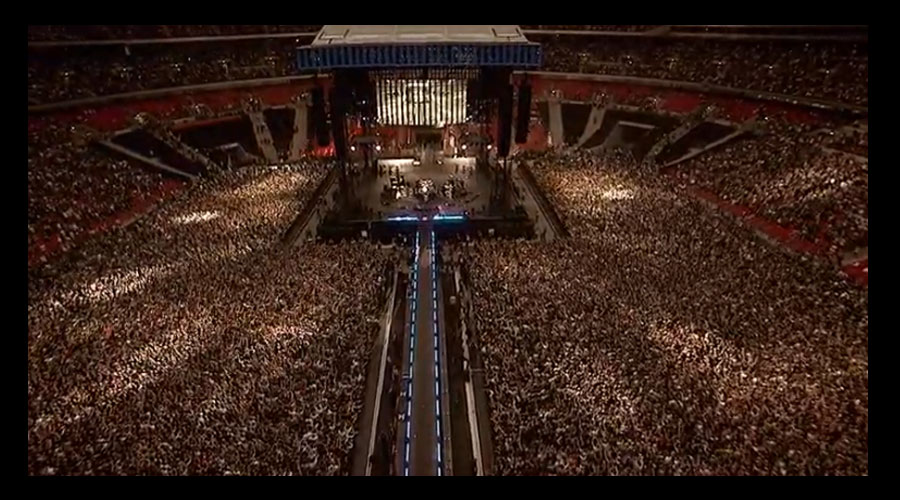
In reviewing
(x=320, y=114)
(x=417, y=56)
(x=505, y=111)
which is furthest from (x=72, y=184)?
(x=505, y=111)

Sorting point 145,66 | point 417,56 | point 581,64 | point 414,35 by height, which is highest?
point 581,64

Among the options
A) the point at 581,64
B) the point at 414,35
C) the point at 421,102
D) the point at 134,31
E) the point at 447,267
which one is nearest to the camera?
the point at 447,267

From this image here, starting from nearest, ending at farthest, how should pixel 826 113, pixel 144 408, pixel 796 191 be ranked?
1. pixel 144 408
2. pixel 796 191
3. pixel 826 113

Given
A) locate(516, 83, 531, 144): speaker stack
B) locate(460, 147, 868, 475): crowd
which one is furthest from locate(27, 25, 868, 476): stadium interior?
locate(516, 83, 531, 144): speaker stack

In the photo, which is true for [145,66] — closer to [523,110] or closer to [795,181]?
[523,110]

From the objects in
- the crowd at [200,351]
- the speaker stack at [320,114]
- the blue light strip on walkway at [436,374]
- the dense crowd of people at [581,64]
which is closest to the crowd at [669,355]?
the blue light strip on walkway at [436,374]

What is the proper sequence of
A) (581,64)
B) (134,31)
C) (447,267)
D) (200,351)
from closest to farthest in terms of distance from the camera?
(200,351) → (447,267) → (134,31) → (581,64)

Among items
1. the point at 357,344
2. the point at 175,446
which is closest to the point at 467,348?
the point at 357,344

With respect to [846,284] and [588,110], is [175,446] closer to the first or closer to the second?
[846,284]
